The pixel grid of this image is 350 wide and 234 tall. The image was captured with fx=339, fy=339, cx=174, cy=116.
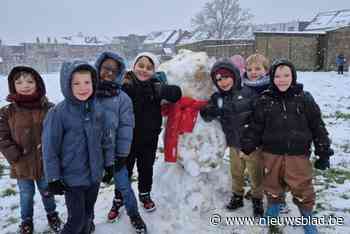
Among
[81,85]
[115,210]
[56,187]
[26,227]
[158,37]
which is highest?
[158,37]

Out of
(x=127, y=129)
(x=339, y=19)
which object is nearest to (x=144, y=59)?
(x=127, y=129)

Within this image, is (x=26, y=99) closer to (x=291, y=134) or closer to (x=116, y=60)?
(x=116, y=60)

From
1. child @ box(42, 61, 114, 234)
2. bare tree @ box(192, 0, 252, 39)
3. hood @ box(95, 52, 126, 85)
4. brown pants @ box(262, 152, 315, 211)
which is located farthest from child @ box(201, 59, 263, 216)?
bare tree @ box(192, 0, 252, 39)

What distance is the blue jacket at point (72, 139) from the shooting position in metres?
2.42

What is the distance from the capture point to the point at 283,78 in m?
2.90

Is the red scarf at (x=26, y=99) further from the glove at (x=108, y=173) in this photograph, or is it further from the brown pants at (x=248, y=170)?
the brown pants at (x=248, y=170)

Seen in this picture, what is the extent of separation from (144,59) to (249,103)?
1093 millimetres

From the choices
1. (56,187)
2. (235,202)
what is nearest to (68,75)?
(56,187)

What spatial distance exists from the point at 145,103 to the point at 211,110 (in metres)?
0.66

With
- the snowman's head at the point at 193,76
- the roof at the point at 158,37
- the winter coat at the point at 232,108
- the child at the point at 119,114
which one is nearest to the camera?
the child at the point at 119,114

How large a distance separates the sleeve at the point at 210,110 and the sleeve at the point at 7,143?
5.74 feet

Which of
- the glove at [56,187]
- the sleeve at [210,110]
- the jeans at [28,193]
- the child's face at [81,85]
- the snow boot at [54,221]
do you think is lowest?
the snow boot at [54,221]

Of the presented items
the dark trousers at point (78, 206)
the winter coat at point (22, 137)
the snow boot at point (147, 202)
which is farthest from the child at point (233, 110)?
the winter coat at point (22, 137)

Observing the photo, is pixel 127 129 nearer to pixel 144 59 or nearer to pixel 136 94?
pixel 136 94
